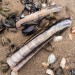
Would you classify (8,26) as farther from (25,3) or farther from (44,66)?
(44,66)

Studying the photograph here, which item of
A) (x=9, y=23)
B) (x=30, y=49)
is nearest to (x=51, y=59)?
(x=30, y=49)

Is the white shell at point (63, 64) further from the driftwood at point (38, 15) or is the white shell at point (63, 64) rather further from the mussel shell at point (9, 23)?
the mussel shell at point (9, 23)

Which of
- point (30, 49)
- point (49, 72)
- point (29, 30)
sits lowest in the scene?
point (49, 72)

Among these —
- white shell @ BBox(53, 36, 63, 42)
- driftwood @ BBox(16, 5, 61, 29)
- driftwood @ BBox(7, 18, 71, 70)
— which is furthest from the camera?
driftwood @ BBox(16, 5, 61, 29)

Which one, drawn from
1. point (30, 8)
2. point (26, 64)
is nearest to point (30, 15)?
point (30, 8)

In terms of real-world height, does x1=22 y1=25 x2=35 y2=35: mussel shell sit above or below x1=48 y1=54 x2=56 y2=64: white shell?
above

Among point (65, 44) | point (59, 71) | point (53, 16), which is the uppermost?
point (53, 16)

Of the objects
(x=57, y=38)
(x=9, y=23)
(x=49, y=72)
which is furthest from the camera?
(x=9, y=23)

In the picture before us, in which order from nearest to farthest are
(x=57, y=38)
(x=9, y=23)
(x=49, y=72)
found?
(x=49, y=72)
(x=57, y=38)
(x=9, y=23)

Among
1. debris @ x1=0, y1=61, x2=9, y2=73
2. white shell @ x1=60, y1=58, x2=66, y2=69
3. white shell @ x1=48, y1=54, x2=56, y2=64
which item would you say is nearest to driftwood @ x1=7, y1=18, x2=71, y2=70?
debris @ x1=0, y1=61, x2=9, y2=73

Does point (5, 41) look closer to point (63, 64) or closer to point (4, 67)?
point (4, 67)

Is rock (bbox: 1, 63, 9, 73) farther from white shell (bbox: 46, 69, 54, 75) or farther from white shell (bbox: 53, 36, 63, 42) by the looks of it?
white shell (bbox: 53, 36, 63, 42)
